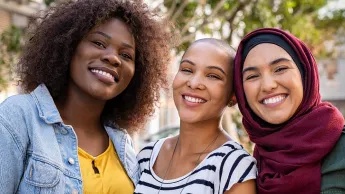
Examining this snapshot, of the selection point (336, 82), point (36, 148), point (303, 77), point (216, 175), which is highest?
point (336, 82)

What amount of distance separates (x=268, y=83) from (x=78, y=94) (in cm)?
126

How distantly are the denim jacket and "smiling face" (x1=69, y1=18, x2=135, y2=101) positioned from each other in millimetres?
248

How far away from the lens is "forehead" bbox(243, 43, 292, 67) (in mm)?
2494

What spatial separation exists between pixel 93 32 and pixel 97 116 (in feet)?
1.98

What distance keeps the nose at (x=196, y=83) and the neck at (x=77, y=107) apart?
2.33ft

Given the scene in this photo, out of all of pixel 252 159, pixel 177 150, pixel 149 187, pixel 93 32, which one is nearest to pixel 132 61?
pixel 93 32

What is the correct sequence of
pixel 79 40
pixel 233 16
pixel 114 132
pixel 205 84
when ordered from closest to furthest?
pixel 205 84, pixel 79 40, pixel 114 132, pixel 233 16

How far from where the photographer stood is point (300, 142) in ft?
7.66

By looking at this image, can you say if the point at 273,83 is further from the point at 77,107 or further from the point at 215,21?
the point at 215,21

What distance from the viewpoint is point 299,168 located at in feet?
7.61

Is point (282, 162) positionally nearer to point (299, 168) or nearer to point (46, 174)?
point (299, 168)

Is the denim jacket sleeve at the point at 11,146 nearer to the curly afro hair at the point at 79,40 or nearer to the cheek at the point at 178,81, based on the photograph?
the curly afro hair at the point at 79,40

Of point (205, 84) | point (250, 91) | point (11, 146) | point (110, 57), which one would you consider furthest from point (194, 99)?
point (11, 146)

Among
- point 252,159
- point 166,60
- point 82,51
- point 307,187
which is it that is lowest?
point 307,187
